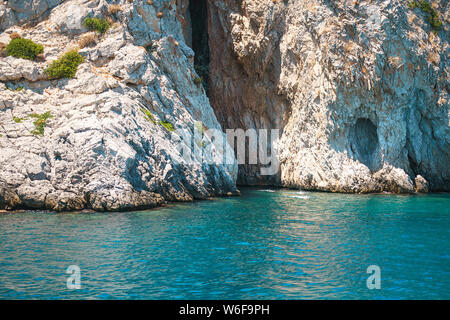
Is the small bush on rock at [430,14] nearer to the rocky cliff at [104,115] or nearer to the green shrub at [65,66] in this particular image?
the rocky cliff at [104,115]

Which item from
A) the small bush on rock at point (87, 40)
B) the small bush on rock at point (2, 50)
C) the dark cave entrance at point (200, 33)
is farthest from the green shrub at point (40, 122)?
the dark cave entrance at point (200, 33)

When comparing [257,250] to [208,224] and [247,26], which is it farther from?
[247,26]

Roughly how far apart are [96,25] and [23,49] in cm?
548

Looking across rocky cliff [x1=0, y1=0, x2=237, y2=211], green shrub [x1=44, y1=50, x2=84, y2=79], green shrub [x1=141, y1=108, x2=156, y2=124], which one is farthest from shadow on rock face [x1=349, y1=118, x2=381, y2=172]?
green shrub [x1=44, y1=50, x2=84, y2=79]

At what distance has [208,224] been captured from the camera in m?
21.0

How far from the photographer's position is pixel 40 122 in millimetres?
26359

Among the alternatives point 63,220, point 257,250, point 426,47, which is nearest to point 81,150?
point 63,220

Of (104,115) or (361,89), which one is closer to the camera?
(104,115)

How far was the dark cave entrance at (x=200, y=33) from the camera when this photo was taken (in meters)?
49.2

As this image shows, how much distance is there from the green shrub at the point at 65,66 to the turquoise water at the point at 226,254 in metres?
10.6

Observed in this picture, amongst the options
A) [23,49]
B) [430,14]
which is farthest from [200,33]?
[23,49]

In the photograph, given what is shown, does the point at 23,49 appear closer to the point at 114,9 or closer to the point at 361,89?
the point at 114,9

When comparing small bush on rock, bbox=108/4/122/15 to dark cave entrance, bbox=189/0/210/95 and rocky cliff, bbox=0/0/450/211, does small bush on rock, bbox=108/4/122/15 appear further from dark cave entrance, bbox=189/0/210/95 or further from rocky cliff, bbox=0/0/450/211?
dark cave entrance, bbox=189/0/210/95
